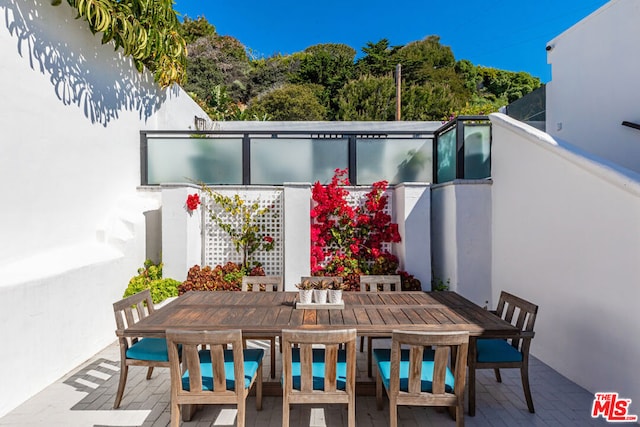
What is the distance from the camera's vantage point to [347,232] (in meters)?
6.27

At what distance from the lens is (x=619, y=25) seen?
5.07 meters

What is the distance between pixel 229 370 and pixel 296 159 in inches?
171

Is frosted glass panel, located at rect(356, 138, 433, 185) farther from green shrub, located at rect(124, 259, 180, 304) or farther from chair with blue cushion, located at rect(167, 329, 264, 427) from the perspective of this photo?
chair with blue cushion, located at rect(167, 329, 264, 427)

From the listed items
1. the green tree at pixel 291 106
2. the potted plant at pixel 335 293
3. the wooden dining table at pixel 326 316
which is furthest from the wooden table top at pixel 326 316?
the green tree at pixel 291 106

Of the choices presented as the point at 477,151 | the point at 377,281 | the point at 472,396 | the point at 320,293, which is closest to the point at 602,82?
the point at 477,151

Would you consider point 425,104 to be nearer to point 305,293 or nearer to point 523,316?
point 523,316

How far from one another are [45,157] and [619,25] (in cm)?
784

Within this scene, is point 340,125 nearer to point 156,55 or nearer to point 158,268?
point 156,55

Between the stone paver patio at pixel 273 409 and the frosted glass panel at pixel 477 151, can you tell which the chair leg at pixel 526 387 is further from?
the frosted glass panel at pixel 477 151

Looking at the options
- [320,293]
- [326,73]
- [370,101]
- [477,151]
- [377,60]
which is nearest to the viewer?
[320,293]

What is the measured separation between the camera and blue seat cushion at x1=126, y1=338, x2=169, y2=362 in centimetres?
313

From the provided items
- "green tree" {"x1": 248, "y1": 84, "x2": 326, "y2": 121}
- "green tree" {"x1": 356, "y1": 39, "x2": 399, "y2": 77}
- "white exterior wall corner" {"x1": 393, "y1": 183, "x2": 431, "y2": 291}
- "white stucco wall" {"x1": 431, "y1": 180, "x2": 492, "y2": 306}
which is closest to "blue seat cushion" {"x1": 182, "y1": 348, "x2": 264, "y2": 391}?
"white exterior wall corner" {"x1": 393, "y1": 183, "x2": 431, "y2": 291}

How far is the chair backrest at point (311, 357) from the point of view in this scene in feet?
8.03

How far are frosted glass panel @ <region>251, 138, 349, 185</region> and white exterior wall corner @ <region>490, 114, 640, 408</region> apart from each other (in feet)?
8.85
